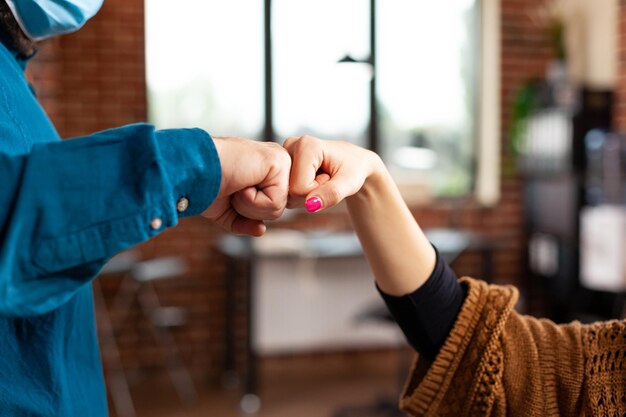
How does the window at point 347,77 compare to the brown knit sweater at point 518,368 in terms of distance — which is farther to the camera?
the window at point 347,77

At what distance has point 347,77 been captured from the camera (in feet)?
15.2

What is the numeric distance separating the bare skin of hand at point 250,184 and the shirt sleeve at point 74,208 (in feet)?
0.27

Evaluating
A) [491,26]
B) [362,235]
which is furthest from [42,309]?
[491,26]

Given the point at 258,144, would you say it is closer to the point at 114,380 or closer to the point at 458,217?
the point at 114,380

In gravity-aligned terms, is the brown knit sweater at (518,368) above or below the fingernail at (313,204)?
below

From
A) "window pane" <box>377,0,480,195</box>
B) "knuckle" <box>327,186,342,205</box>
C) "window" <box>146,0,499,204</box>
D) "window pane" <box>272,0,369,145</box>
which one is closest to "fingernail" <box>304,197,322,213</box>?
"knuckle" <box>327,186,342,205</box>

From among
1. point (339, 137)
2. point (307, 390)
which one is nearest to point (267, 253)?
point (307, 390)

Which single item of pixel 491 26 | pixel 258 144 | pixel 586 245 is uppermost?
pixel 491 26

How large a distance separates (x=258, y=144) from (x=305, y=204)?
0.09 m

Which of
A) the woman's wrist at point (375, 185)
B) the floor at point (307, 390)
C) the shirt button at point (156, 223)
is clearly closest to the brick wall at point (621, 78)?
the floor at point (307, 390)

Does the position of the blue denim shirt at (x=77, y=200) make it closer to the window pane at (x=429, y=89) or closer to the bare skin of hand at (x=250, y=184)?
the bare skin of hand at (x=250, y=184)

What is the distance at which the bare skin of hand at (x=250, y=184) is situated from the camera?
71cm

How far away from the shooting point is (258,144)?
0.74 metres

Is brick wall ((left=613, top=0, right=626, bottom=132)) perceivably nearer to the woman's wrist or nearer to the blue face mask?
the woman's wrist
